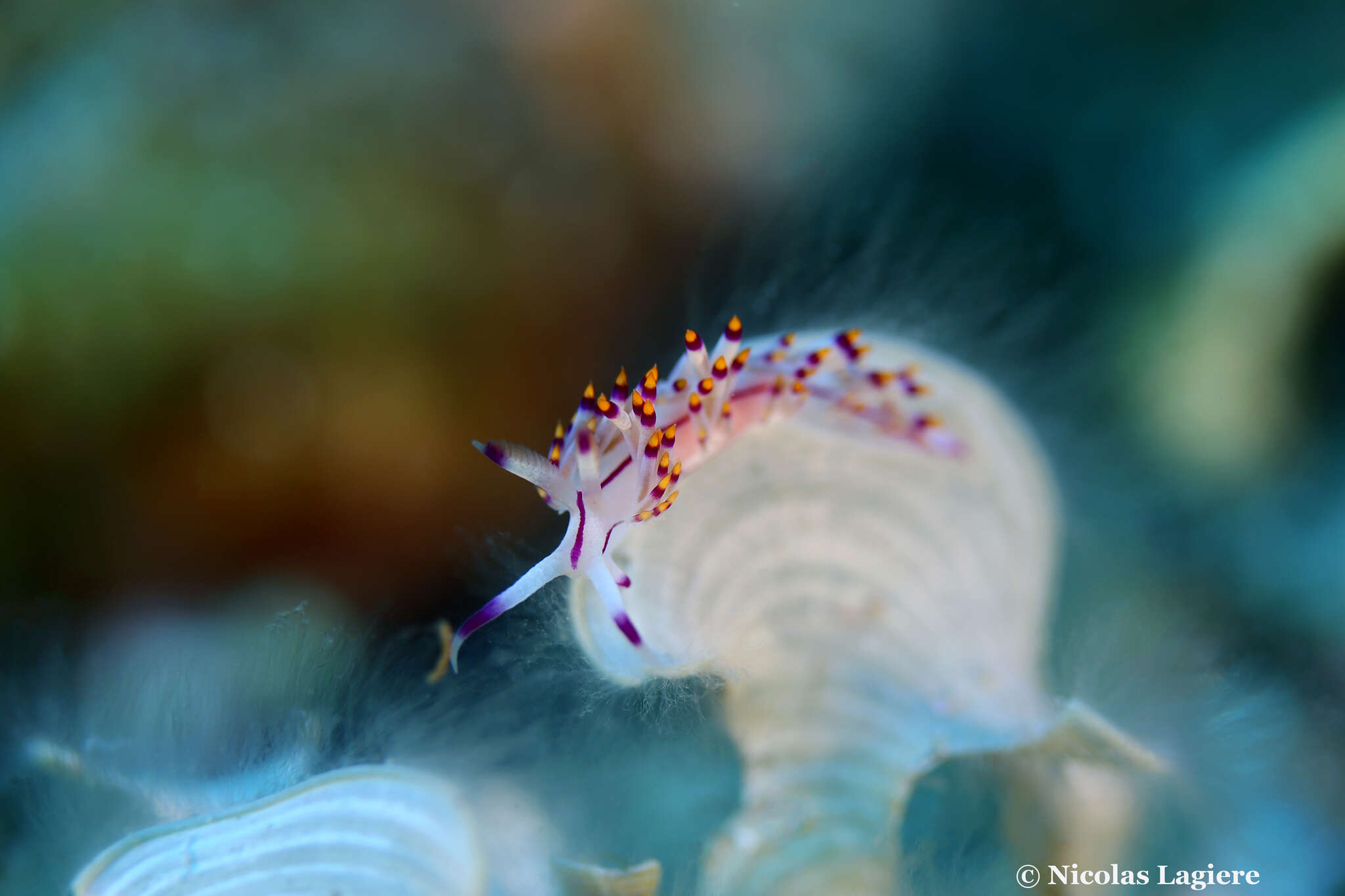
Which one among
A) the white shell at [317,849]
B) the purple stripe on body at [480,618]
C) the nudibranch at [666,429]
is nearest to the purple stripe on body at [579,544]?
the nudibranch at [666,429]

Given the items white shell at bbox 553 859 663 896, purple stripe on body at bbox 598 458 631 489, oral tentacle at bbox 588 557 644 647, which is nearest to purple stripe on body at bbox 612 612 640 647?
oral tentacle at bbox 588 557 644 647

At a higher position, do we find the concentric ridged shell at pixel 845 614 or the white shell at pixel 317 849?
the concentric ridged shell at pixel 845 614

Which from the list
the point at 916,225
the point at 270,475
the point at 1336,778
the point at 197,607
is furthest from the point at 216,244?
the point at 1336,778

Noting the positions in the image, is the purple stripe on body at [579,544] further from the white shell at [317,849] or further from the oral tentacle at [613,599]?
the white shell at [317,849]

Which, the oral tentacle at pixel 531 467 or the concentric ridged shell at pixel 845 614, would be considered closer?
the oral tentacle at pixel 531 467

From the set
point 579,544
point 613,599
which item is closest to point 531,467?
point 579,544

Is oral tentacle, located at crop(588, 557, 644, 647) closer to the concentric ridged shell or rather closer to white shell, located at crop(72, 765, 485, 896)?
the concentric ridged shell

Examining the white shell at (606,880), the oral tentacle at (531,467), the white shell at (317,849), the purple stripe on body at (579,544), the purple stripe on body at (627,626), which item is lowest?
the white shell at (606,880)

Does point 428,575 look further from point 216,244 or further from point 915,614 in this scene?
point 915,614
